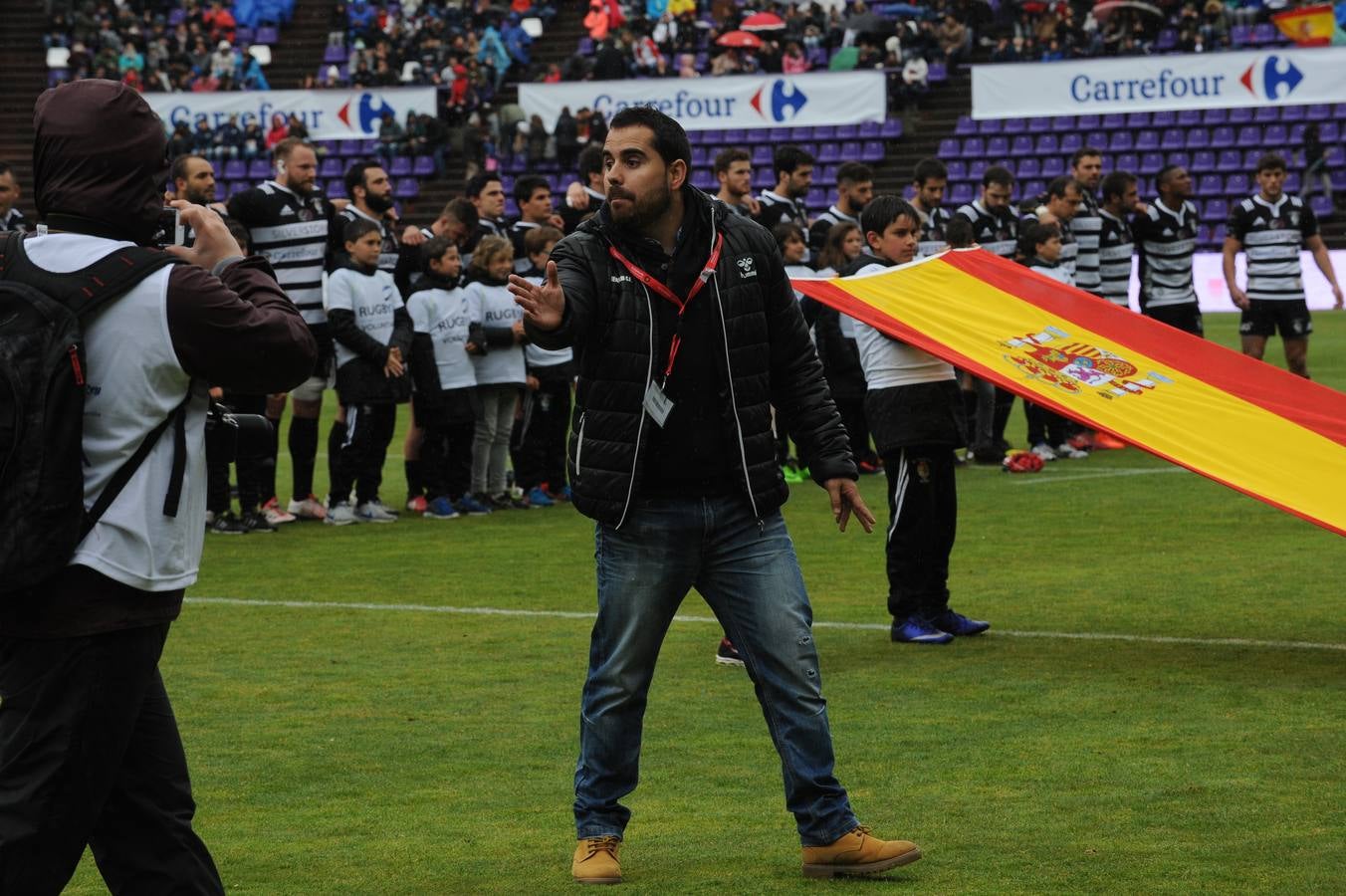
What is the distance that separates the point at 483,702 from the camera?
7434 millimetres

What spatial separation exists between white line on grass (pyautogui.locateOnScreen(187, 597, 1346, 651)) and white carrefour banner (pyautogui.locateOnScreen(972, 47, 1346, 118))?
89.0 ft

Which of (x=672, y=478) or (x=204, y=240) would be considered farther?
(x=672, y=478)

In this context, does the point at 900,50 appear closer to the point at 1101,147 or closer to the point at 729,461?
the point at 1101,147

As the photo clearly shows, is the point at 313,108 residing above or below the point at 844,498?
below

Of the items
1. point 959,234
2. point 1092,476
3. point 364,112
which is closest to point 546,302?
point 959,234

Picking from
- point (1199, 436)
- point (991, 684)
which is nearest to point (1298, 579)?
point (1199, 436)

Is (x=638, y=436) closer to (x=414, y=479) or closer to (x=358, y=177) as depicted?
(x=358, y=177)

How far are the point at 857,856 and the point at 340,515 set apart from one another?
27.9 feet

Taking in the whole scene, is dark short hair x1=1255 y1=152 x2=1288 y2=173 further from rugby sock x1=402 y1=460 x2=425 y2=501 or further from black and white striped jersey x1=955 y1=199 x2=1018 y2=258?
rugby sock x1=402 y1=460 x2=425 y2=501

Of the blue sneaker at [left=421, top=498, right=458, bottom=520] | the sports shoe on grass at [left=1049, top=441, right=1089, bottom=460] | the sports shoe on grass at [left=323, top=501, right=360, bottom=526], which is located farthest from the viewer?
the sports shoe on grass at [left=1049, top=441, right=1089, bottom=460]

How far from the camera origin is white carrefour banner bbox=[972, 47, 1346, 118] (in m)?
33.5

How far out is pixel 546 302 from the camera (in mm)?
4836

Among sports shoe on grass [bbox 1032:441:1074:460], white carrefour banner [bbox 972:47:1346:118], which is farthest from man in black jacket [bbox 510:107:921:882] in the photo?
white carrefour banner [bbox 972:47:1346:118]

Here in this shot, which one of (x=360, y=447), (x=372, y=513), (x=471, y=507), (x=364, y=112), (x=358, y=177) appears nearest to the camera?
(x=360, y=447)
